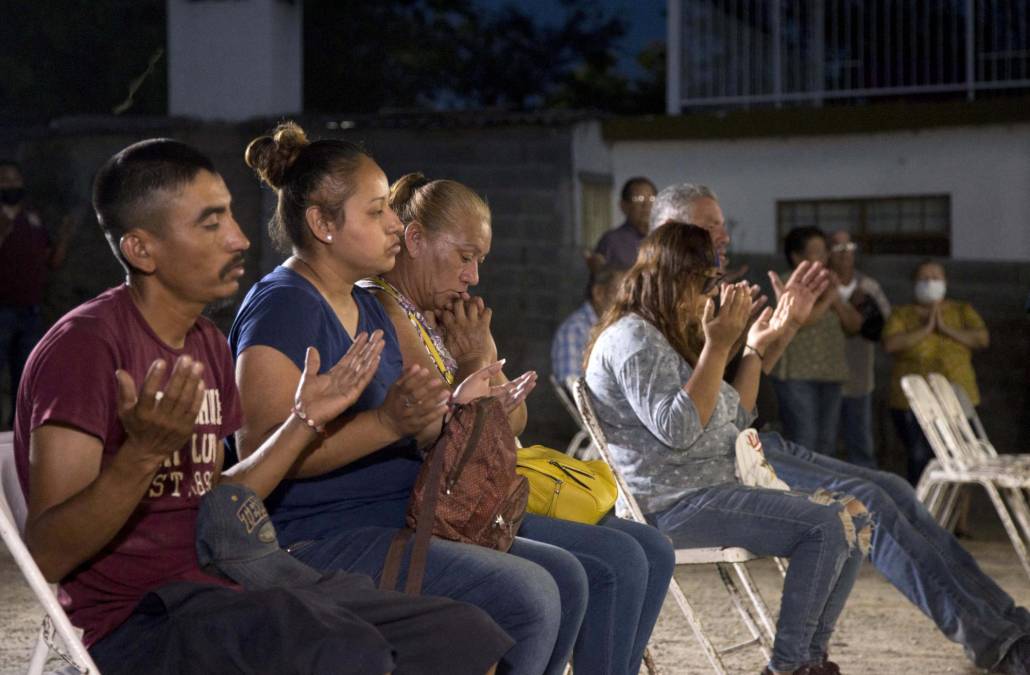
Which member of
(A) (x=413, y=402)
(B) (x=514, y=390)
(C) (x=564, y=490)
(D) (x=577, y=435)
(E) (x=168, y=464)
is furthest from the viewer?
(D) (x=577, y=435)

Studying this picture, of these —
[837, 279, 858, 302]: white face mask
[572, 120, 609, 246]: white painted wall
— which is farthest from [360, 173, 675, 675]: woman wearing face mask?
[572, 120, 609, 246]: white painted wall

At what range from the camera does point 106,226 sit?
279cm

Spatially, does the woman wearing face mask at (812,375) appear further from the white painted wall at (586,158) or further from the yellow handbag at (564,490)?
the yellow handbag at (564,490)

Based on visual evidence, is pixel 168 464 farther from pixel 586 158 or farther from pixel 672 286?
pixel 586 158

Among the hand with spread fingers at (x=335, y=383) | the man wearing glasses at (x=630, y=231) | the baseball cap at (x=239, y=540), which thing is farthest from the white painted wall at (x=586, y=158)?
the baseball cap at (x=239, y=540)

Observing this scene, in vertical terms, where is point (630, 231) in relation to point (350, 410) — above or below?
above

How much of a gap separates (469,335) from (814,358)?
518cm

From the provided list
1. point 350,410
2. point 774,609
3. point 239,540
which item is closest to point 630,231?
point 774,609

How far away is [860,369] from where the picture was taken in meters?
9.22

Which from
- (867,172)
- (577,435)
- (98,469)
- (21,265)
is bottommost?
(577,435)

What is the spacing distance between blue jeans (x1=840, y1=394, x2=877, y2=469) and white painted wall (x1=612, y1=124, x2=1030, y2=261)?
10.5 ft

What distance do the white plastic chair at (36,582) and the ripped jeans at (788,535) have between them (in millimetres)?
2188

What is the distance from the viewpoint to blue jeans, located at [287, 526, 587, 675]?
305cm

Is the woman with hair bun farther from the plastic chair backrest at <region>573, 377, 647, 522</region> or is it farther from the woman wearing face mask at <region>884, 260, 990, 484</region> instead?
the woman wearing face mask at <region>884, 260, 990, 484</region>
